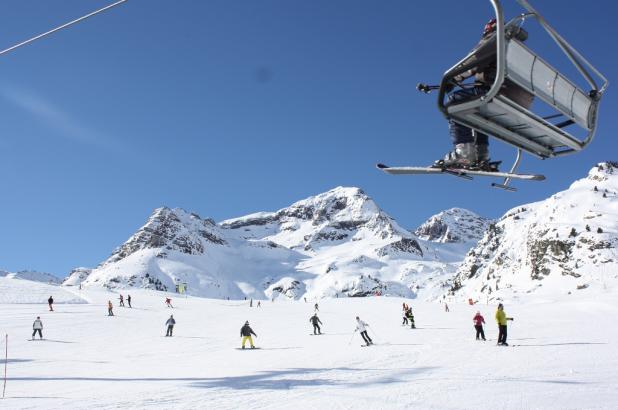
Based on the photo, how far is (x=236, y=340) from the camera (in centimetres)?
2222

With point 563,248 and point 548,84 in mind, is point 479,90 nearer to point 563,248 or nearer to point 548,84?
point 548,84

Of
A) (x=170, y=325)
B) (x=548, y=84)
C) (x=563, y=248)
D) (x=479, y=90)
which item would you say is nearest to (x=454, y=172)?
(x=479, y=90)

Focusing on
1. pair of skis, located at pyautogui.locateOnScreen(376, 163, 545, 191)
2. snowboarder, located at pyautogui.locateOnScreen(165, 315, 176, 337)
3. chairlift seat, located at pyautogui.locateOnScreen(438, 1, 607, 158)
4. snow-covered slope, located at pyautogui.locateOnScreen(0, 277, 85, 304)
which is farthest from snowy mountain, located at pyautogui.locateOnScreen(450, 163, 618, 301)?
chairlift seat, located at pyautogui.locateOnScreen(438, 1, 607, 158)

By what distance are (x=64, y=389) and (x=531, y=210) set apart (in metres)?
133

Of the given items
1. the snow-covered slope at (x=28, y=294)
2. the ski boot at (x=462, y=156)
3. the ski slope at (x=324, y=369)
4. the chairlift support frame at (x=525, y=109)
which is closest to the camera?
the chairlift support frame at (x=525, y=109)

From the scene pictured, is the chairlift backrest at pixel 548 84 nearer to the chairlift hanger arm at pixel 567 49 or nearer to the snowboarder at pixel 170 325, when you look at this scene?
the chairlift hanger arm at pixel 567 49

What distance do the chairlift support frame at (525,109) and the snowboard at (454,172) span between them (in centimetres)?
43

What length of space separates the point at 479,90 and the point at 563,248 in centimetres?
9255

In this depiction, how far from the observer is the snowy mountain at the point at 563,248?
261 ft

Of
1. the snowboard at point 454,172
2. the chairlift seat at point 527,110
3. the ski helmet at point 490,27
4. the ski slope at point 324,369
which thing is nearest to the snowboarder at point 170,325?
the ski slope at point 324,369

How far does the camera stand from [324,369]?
12797 mm

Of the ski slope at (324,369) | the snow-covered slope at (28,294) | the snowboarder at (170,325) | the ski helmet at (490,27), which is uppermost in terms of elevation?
the ski helmet at (490,27)

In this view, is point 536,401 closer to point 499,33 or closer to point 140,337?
point 499,33

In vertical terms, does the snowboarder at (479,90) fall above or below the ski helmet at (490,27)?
below
